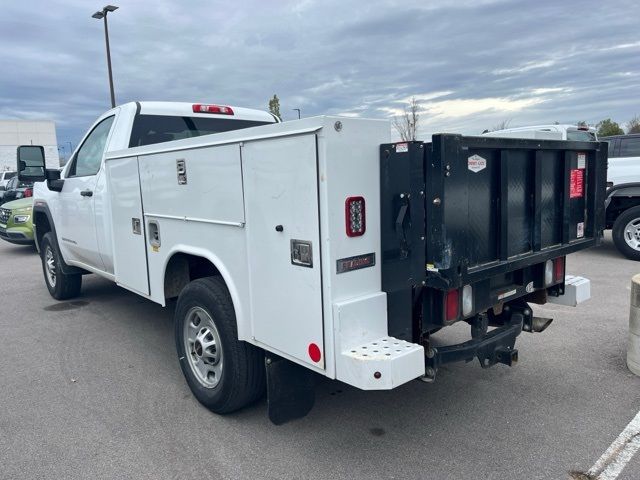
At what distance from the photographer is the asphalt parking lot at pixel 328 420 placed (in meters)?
3.14

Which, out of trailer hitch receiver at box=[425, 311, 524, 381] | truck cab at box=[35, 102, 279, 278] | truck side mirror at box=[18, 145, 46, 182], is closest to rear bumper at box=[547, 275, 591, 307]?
trailer hitch receiver at box=[425, 311, 524, 381]

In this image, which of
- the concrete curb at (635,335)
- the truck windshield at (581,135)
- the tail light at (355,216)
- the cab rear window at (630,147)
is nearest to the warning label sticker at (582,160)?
the concrete curb at (635,335)

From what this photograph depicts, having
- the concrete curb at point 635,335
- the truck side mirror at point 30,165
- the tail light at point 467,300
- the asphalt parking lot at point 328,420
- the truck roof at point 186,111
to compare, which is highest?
the truck roof at point 186,111

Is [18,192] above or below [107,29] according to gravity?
below

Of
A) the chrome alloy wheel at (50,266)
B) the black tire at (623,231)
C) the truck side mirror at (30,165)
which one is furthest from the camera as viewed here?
the black tire at (623,231)

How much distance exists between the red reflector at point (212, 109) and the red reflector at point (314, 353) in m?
3.47

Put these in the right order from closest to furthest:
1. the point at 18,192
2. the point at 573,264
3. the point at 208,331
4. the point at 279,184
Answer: the point at 279,184, the point at 208,331, the point at 573,264, the point at 18,192

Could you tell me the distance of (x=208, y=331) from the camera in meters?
3.76

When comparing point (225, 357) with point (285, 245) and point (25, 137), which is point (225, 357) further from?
point (25, 137)

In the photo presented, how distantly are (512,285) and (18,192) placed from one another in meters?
18.4

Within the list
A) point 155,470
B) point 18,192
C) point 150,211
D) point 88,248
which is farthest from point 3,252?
point 155,470

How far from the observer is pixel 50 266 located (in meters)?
7.30

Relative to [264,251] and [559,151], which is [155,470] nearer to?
[264,251]

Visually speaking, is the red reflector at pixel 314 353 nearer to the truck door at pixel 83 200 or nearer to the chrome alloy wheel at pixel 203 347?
the chrome alloy wheel at pixel 203 347
